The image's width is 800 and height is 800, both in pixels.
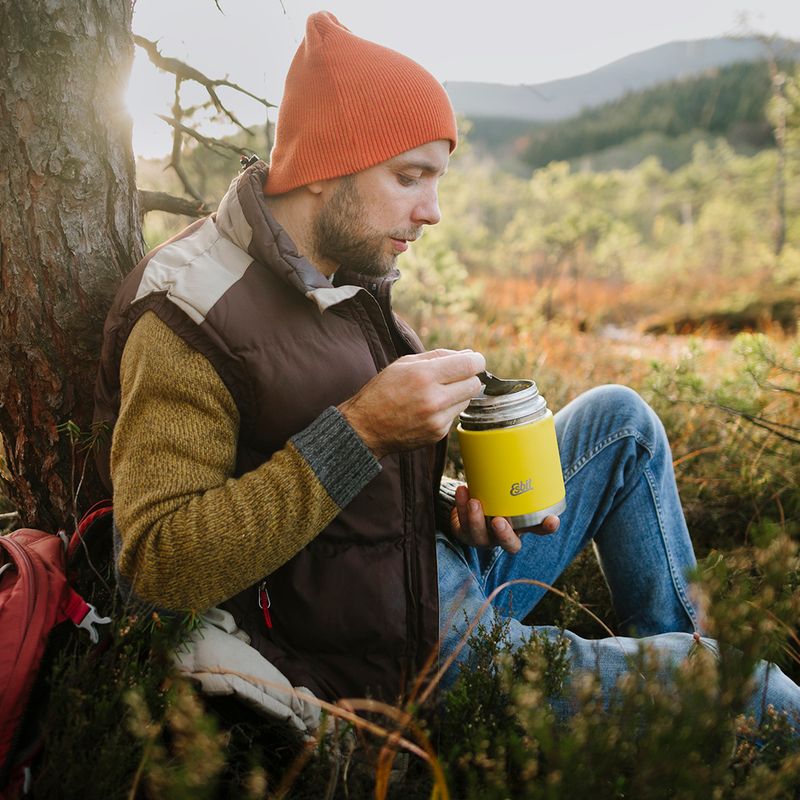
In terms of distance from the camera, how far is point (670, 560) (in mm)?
1945

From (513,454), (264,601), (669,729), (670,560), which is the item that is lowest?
(670,560)

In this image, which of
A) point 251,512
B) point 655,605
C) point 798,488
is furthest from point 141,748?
point 798,488

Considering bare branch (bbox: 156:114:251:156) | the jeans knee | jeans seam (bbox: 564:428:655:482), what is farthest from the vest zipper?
bare branch (bbox: 156:114:251:156)

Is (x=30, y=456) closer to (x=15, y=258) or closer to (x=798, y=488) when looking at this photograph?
(x=15, y=258)

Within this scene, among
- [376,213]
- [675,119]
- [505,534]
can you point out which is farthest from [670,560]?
[675,119]

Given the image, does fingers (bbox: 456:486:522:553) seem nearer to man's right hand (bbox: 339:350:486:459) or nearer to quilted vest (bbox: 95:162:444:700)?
quilted vest (bbox: 95:162:444:700)

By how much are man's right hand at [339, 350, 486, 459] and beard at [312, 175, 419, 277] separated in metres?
0.51

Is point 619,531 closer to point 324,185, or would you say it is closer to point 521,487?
point 521,487

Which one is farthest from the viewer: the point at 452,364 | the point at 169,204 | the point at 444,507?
the point at 169,204

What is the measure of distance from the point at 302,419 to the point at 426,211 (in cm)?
75

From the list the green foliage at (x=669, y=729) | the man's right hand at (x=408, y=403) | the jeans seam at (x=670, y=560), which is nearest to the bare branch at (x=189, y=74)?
the man's right hand at (x=408, y=403)

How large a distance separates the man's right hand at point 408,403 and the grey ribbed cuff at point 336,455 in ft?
0.09

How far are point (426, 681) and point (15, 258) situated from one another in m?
1.50

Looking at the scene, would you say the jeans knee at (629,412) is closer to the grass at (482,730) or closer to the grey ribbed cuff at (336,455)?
the grass at (482,730)
